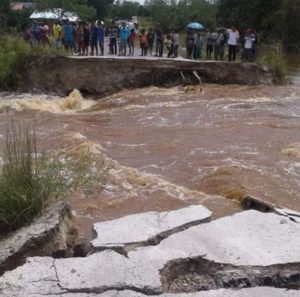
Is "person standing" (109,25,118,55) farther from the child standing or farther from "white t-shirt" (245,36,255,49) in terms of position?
"white t-shirt" (245,36,255,49)

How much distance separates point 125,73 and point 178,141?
798 centimetres

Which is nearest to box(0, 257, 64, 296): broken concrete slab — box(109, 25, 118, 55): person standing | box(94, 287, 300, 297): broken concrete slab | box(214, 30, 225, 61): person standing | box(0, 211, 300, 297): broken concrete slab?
box(0, 211, 300, 297): broken concrete slab

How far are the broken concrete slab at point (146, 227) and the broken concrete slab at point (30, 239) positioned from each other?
0.34 meters

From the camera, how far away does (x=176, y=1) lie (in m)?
64.6

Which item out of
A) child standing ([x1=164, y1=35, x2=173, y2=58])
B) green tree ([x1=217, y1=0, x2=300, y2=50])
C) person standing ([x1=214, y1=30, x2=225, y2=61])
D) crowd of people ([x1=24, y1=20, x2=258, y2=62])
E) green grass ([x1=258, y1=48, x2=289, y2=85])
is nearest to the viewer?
green grass ([x1=258, y1=48, x2=289, y2=85])

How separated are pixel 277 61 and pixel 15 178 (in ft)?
52.3

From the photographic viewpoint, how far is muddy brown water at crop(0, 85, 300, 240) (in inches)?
293

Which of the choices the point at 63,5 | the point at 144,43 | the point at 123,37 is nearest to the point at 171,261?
the point at 123,37

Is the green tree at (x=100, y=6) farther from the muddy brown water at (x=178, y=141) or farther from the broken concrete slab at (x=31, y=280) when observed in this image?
the broken concrete slab at (x=31, y=280)

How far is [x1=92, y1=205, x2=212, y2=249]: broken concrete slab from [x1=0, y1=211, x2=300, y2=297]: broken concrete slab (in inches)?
4.4

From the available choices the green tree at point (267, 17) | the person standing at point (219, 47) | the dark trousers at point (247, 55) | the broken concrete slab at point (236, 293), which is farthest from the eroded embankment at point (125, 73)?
the green tree at point (267, 17)

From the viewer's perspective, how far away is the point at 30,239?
450 cm

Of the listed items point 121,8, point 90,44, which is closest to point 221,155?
point 90,44

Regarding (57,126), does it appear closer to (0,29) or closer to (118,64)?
(118,64)
